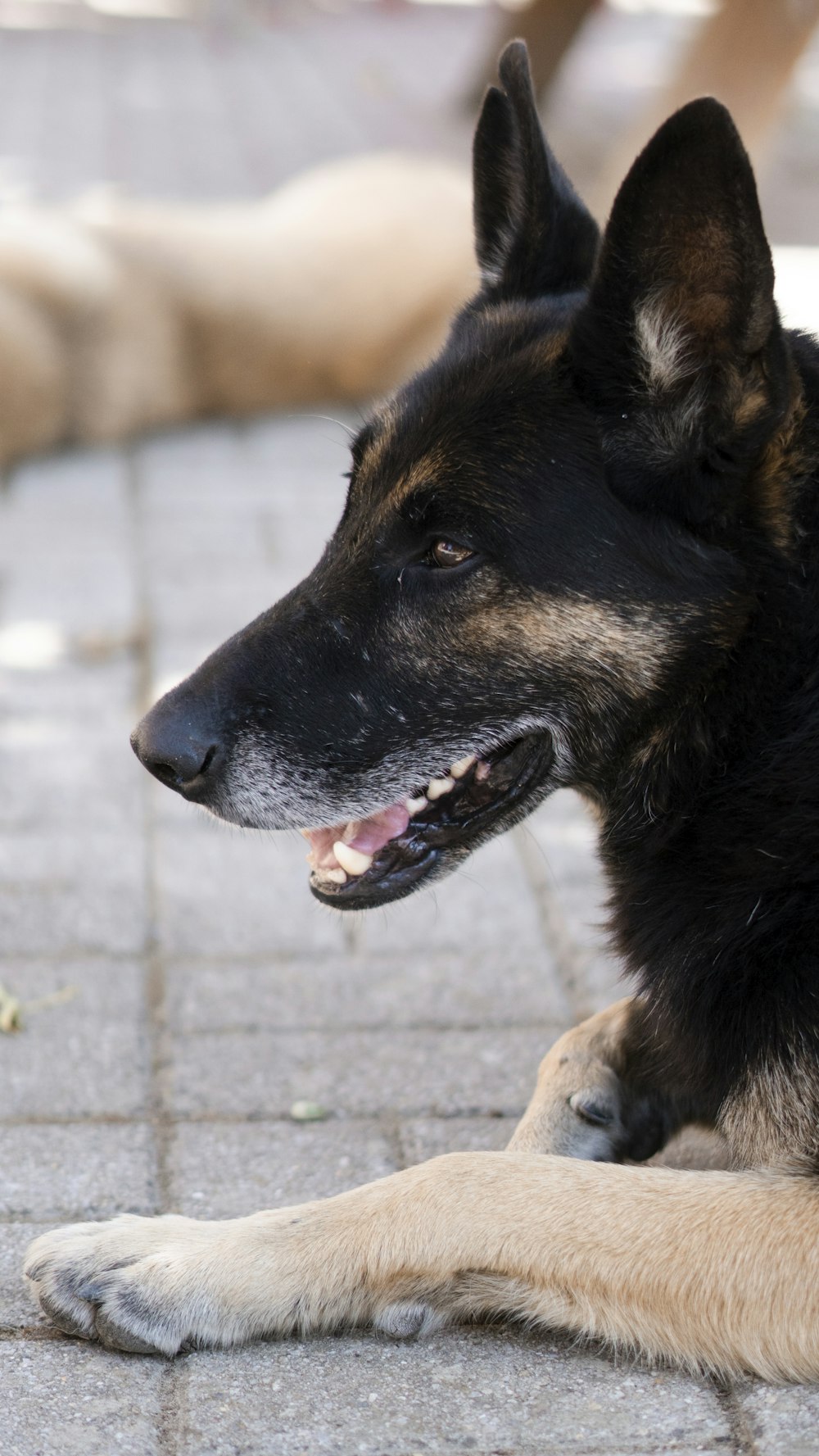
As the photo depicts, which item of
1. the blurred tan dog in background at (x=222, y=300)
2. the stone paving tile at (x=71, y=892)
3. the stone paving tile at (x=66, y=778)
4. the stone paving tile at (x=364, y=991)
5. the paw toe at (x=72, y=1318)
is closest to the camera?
the paw toe at (x=72, y=1318)

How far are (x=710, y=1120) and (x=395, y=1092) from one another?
0.77 meters

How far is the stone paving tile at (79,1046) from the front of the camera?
333 centimetres

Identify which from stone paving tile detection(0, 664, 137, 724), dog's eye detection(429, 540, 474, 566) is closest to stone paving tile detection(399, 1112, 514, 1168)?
dog's eye detection(429, 540, 474, 566)

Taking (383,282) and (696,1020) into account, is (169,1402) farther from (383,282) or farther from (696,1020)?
(383,282)

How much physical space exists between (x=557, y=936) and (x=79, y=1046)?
49.7 inches

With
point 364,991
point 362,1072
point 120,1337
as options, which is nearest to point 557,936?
point 364,991

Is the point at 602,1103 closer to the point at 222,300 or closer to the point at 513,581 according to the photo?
the point at 513,581

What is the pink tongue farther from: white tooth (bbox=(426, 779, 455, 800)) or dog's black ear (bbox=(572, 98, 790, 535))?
dog's black ear (bbox=(572, 98, 790, 535))

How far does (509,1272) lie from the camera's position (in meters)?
2.55

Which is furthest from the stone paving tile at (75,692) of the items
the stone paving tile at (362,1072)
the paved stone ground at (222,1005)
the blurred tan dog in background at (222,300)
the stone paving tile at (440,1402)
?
the stone paving tile at (440,1402)

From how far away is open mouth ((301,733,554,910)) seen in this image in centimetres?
304

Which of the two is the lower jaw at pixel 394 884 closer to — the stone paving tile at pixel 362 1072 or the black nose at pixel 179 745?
the black nose at pixel 179 745

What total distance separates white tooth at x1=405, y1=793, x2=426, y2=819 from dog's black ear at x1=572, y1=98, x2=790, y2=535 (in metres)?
0.71

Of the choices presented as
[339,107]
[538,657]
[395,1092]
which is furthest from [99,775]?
[339,107]
